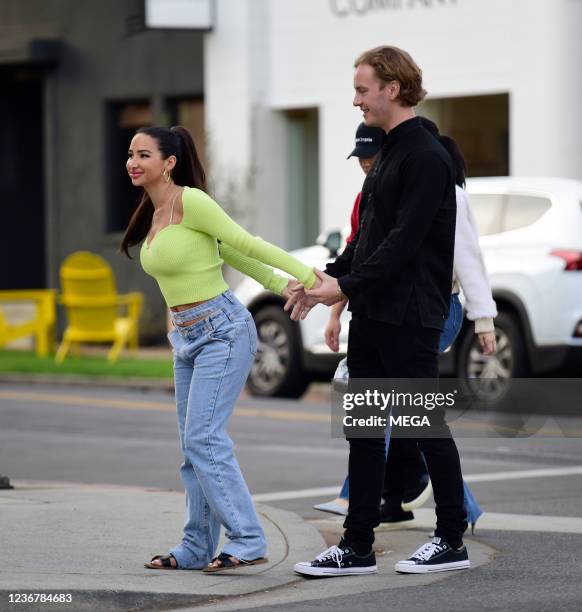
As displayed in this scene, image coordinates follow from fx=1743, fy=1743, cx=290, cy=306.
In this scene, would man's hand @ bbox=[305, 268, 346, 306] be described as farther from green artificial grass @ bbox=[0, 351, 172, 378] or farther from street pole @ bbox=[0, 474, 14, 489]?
green artificial grass @ bbox=[0, 351, 172, 378]

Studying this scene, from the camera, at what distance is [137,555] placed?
23.6ft

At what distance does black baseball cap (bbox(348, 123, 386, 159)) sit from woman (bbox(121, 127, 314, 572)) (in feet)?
3.76

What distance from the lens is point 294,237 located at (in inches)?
906

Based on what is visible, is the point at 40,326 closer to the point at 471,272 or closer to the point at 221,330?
the point at 471,272

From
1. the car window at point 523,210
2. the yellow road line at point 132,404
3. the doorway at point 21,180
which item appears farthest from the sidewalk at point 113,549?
the doorway at point 21,180

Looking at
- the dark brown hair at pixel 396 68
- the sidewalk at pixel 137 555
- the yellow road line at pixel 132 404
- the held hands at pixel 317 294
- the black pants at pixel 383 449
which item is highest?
the dark brown hair at pixel 396 68

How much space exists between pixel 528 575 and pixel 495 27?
13.5 metres

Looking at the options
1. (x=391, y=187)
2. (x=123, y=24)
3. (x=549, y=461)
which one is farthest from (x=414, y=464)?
(x=123, y=24)

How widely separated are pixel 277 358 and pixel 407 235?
31.6 feet

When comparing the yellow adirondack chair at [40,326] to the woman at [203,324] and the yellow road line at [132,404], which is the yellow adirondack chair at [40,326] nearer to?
the yellow road line at [132,404]

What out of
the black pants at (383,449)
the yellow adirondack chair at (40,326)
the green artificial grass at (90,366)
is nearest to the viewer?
the black pants at (383,449)

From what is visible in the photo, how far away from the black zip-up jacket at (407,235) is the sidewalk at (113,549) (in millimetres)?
1183

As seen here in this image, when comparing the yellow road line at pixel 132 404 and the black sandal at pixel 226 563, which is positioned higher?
the black sandal at pixel 226 563

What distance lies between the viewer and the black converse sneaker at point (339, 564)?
680 centimetres
